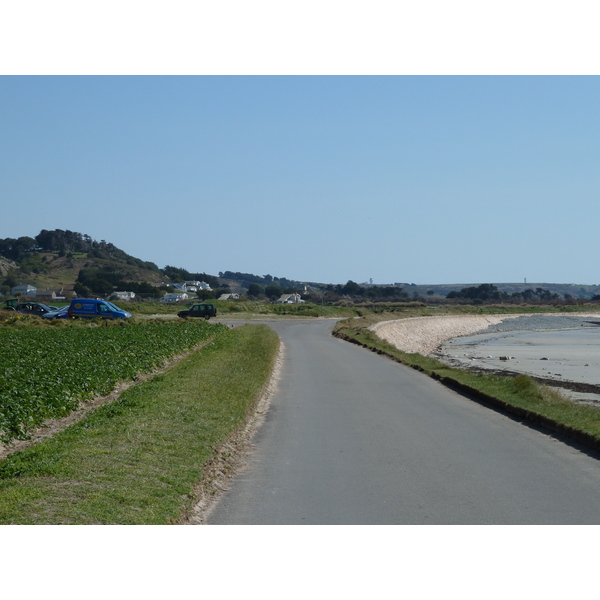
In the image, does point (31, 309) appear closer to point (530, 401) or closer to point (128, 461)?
point (530, 401)

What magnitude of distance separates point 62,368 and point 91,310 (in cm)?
3392

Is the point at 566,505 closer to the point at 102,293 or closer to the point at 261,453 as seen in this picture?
the point at 261,453

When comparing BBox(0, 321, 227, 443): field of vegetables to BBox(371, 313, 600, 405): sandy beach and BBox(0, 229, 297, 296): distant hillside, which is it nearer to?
BBox(371, 313, 600, 405): sandy beach

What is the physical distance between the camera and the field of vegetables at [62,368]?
482 inches

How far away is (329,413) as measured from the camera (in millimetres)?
15617

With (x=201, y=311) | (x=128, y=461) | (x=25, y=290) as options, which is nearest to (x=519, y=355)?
(x=201, y=311)

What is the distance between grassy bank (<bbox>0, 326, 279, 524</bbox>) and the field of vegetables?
87cm

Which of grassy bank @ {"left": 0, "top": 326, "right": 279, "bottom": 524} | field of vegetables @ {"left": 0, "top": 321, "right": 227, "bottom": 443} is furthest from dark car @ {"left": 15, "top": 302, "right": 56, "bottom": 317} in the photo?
grassy bank @ {"left": 0, "top": 326, "right": 279, "bottom": 524}

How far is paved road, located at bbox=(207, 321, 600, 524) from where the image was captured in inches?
303

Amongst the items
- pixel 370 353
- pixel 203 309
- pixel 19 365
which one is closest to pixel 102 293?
pixel 203 309

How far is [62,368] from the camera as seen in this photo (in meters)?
17.6

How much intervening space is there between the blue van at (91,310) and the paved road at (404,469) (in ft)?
115

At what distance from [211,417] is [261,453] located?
6.31ft

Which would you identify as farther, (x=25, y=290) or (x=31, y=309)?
(x=25, y=290)
